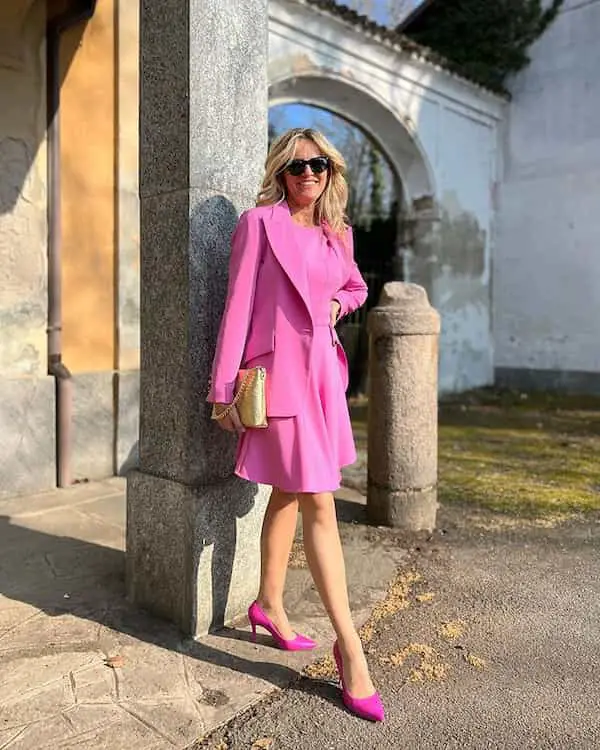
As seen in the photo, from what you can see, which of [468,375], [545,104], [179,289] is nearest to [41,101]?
[179,289]

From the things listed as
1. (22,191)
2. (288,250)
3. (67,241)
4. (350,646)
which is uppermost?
(22,191)

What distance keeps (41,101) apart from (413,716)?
4482 millimetres

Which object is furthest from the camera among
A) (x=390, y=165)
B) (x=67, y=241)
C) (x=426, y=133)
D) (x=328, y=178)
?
(x=390, y=165)

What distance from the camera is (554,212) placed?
11.8 meters

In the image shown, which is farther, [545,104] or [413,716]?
[545,104]

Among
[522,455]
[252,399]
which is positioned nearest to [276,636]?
[252,399]

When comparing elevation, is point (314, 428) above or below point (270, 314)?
below

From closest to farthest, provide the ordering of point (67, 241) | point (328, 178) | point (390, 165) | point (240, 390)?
point (240, 390), point (328, 178), point (67, 241), point (390, 165)

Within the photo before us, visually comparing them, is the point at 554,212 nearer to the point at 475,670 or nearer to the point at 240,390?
the point at 475,670

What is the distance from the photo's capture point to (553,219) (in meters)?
11.8

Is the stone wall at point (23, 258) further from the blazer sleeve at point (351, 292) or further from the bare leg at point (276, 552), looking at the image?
the blazer sleeve at point (351, 292)

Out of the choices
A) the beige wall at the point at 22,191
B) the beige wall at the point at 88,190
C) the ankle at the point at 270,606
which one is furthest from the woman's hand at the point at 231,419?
the beige wall at the point at 88,190

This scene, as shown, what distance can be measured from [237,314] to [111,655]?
4.41 feet

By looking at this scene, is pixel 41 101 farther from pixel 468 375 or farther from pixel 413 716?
pixel 468 375
